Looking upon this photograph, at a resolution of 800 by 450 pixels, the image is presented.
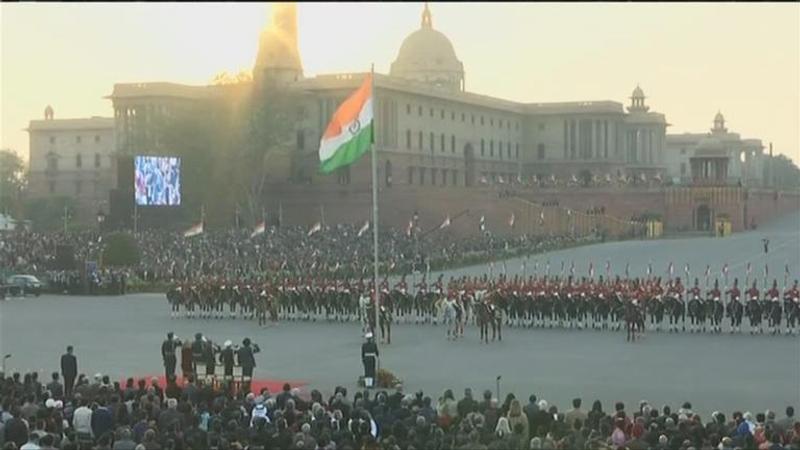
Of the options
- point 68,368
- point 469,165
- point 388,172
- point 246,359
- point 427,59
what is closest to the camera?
point 68,368

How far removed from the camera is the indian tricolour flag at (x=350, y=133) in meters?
24.9

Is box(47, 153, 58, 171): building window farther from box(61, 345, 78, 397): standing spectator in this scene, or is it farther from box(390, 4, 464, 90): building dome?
box(61, 345, 78, 397): standing spectator

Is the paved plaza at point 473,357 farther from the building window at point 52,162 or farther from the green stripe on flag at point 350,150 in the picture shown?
the building window at point 52,162

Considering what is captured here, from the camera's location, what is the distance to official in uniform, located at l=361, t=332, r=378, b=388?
2158cm

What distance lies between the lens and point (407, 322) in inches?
1364

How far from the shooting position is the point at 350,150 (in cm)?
2512

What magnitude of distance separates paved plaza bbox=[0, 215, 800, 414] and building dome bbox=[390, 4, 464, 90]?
2859 inches

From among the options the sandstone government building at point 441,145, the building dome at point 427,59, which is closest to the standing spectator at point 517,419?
the sandstone government building at point 441,145

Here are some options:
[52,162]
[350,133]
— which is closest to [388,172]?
[52,162]

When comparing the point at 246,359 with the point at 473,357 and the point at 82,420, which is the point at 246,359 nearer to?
the point at 82,420

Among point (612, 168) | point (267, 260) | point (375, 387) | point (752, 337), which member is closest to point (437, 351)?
point (375, 387)

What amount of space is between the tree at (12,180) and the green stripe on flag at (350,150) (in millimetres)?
57109

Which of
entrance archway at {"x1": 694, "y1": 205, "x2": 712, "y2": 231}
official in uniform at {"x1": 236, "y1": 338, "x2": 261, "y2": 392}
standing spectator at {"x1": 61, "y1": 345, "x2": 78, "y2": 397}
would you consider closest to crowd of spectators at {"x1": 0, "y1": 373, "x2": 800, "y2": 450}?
standing spectator at {"x1": 61, "y1": 345, "x2": 78, "y2": 397}

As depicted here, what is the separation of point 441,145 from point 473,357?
67.2m
